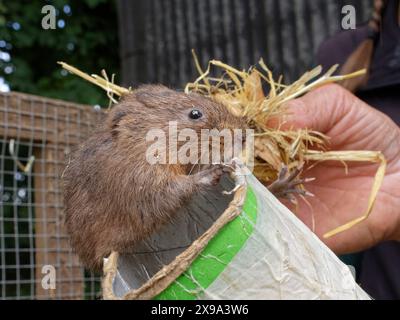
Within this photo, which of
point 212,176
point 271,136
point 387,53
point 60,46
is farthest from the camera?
point 60,46

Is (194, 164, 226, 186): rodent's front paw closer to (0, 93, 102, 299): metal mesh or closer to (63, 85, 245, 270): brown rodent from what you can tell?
(63, 85, 245, 270): brown rodent

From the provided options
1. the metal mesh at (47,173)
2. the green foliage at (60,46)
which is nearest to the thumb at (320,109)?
the metal mesh at (47,173)

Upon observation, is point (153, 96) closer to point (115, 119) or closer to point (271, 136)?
point (115, 119)

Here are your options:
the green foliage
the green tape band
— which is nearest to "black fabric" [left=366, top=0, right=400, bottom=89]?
the green tape band

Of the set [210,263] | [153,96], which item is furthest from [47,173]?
[210,263]

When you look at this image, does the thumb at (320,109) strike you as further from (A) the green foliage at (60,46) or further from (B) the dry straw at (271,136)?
(A) the green foliage at (60,46)
